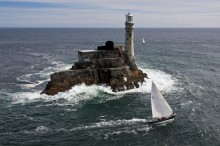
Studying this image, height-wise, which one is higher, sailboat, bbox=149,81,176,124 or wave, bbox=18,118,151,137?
sailboat, bbox=149,81,176,124

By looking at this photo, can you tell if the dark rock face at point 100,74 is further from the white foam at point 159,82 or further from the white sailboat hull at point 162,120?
the white sailboat hull at point 162,120

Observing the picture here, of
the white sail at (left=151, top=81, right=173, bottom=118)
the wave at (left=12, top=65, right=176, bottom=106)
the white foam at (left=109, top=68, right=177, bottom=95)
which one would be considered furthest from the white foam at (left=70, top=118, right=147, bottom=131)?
the white foam at (left=109, top=68, right=177, bottom=95)

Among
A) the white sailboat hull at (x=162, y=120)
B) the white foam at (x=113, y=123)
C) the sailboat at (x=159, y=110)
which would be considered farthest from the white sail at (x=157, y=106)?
the white foam at (x=113, y=123)

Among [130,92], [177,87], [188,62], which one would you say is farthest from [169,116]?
[188,62]

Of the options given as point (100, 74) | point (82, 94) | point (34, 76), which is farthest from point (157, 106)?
point (34, 76)

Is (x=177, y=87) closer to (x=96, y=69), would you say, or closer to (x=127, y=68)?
(x=127, y=68)

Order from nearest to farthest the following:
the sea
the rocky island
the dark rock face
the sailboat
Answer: the sea
the sailboat
the dark rock face
the rocky island

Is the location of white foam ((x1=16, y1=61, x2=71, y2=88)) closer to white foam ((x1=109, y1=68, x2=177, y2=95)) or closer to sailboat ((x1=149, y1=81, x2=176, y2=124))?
white foam ((x1=109, y1=68, x2=177, y2=95))

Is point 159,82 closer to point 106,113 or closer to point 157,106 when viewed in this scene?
point 106,113
